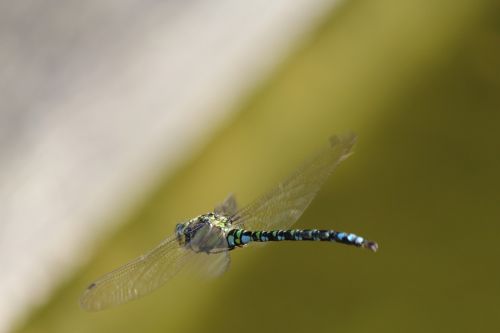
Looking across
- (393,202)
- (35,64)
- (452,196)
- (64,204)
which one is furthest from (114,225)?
(452,196)

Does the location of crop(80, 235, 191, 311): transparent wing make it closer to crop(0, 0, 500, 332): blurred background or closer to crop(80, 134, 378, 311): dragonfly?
crop(80, 134, 378, 311): dragonfly

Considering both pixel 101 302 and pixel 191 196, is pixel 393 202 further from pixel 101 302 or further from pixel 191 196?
pixel 101 302

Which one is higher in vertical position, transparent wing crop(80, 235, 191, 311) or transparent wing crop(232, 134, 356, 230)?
transparent wing crop(80, 235, 191, 311)

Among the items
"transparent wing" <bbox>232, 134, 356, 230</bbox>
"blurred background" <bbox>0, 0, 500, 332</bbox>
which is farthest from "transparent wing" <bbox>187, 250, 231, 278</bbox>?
"blurred background" <bbox>0, 0, 500, 332</bbox>

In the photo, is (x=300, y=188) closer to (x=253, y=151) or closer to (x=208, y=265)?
(x=208, y=265)

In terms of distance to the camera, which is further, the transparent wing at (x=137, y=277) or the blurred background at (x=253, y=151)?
the blurred background at (x=253, y=151)

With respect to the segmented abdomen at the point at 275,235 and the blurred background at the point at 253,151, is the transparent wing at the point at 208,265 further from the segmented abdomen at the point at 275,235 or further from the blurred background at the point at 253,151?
the blurred background at the point at 253,151

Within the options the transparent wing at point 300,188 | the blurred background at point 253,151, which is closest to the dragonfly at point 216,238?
the transparent wing at point 300,188

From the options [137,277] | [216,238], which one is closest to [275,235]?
[216,238]
